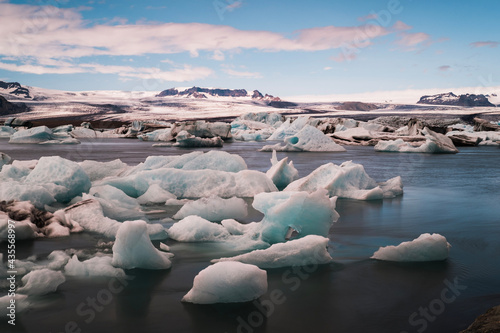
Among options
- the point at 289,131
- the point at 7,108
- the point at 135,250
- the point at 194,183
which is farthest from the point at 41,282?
the point at 7,108

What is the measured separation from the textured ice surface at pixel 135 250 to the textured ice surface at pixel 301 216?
3.07 feet

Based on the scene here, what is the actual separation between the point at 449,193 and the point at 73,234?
5.33 m

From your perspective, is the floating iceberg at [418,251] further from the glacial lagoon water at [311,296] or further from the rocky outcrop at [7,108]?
the rocky outcrop at [7,108]

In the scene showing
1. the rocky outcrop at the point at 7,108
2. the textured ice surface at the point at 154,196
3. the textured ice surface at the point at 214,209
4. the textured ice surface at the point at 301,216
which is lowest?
the rocky outcrop at the point at 7,108

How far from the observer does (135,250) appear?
9.87 ft

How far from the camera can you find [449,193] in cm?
684

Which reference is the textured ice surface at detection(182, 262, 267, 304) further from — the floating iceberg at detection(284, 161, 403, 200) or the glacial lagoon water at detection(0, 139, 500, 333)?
the floating iceberg at detection(284, 161, 403, 200)

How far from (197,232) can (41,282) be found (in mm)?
1366

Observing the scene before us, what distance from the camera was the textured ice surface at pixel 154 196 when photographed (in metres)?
5.67

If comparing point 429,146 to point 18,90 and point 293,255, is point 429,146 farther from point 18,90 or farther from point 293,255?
point 18,90

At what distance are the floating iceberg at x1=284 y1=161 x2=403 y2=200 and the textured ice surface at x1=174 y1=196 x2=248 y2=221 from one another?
3.95 ft

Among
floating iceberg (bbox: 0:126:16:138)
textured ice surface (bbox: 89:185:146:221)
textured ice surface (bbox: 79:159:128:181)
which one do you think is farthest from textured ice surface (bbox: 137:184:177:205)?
floating iceberg (bbox: 0:126:16:138)

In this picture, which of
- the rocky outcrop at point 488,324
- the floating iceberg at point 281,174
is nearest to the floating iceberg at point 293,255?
the rocky outcrop at point 488,324

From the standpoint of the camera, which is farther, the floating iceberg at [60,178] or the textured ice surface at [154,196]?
the textured ice surface at [154,196]
